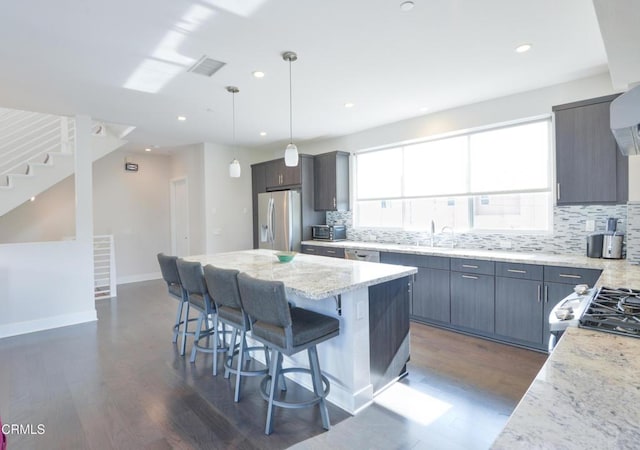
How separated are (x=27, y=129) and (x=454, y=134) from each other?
6707 millimetres

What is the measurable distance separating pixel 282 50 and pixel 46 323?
4.34 m

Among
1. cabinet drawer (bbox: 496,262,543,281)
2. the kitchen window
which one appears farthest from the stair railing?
cabinet drawer (bbox: 496,262,543,281)

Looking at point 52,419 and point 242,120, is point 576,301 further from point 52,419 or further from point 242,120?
point 242,120

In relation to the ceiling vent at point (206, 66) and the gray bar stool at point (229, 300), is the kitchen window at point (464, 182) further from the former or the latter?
the gray bar stool at point (229, 300)

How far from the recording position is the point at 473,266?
356cm

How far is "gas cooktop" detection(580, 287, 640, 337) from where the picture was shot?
1250 millimetres

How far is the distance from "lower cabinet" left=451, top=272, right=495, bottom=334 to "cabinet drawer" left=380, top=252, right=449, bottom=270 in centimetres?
17

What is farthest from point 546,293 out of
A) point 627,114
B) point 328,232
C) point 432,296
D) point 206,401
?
point 328,232

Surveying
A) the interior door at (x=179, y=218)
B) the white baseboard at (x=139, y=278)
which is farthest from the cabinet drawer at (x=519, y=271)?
the white baseboard at (x=139, y=278)

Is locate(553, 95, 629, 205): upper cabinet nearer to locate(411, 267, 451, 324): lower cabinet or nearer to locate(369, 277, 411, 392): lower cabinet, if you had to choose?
locate(411, 267, 451, 324): lower cabinet

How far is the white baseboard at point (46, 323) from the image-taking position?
3.89 metres

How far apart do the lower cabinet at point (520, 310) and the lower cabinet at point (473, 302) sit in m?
0.08

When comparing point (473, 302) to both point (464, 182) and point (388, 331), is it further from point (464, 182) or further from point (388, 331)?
point (464, 182)

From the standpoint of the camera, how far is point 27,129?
5402mm
